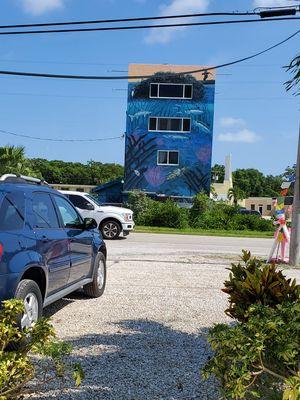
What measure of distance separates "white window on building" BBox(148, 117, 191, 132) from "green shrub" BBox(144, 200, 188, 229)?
27.8ft

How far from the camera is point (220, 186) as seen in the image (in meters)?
72.9

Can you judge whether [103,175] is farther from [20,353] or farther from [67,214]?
[20,353]

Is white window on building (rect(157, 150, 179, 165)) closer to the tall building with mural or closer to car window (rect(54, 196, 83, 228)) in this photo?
the tall building with mural

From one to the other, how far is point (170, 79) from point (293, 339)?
120 ft

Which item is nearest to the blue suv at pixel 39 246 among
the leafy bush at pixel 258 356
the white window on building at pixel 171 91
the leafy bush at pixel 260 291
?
the leafy bush at pixel 260 291

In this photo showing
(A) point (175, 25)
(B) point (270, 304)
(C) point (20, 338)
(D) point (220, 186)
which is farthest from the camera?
(D) point (220, 186)

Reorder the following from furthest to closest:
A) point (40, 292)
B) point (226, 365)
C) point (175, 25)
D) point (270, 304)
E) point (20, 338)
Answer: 1. point (175, 25)
2. point (40, 292)
3. point (270, 304)
4. point (20, 338)
5. point (226, 365)

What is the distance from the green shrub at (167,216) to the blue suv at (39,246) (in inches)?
923

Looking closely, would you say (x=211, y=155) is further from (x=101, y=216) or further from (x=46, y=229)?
(x=46, y=229)

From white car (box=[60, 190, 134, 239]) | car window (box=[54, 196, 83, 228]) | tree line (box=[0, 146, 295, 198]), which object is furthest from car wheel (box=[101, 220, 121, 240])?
tree line (box=[0, 146, 295, 198])

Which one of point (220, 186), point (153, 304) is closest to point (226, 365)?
point (153, 304)

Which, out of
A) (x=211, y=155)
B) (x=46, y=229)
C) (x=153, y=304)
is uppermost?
(x=211, y=155)

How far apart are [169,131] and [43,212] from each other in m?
32.7

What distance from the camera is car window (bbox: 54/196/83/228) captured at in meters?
7.03
